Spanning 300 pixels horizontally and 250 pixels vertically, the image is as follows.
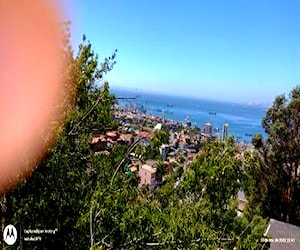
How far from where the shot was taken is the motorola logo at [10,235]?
9.76 feet

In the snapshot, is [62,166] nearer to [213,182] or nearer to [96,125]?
[96,125]

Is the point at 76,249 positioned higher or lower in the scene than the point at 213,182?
lower

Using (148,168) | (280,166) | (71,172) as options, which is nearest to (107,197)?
(71,172)

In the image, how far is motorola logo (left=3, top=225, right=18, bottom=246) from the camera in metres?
2.97

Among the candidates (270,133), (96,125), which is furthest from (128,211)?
(270,133)

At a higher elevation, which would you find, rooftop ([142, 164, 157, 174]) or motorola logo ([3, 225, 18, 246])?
rooftop ([142, 164, 157, 174])

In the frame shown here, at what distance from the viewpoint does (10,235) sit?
301 centimetres

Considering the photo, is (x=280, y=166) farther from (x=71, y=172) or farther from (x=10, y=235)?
(x=10, y=235)

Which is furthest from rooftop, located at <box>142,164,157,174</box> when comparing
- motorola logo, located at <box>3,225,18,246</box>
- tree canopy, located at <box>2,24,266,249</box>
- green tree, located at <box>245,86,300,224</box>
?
green tree, located at <box>245,86,300,224</box>

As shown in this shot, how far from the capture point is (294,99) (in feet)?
37.9

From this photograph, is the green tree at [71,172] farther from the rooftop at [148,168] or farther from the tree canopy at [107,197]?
the rooftop at [148,168]

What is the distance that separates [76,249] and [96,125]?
1.34 metres

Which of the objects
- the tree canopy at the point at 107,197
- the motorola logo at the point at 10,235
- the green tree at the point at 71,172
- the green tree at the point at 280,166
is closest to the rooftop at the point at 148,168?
the tree canopy at the point at 107,197

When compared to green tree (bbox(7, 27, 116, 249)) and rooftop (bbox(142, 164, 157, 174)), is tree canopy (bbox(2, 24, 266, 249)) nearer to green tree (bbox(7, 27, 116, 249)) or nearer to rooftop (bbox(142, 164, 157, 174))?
green tree (bbox(7, 27, 116, 249))
